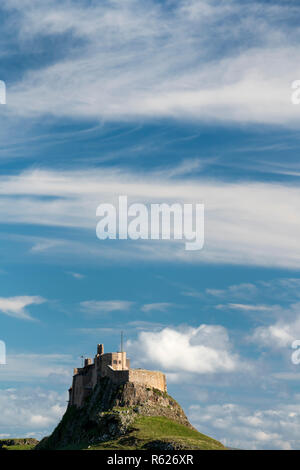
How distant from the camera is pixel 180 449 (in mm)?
173375
